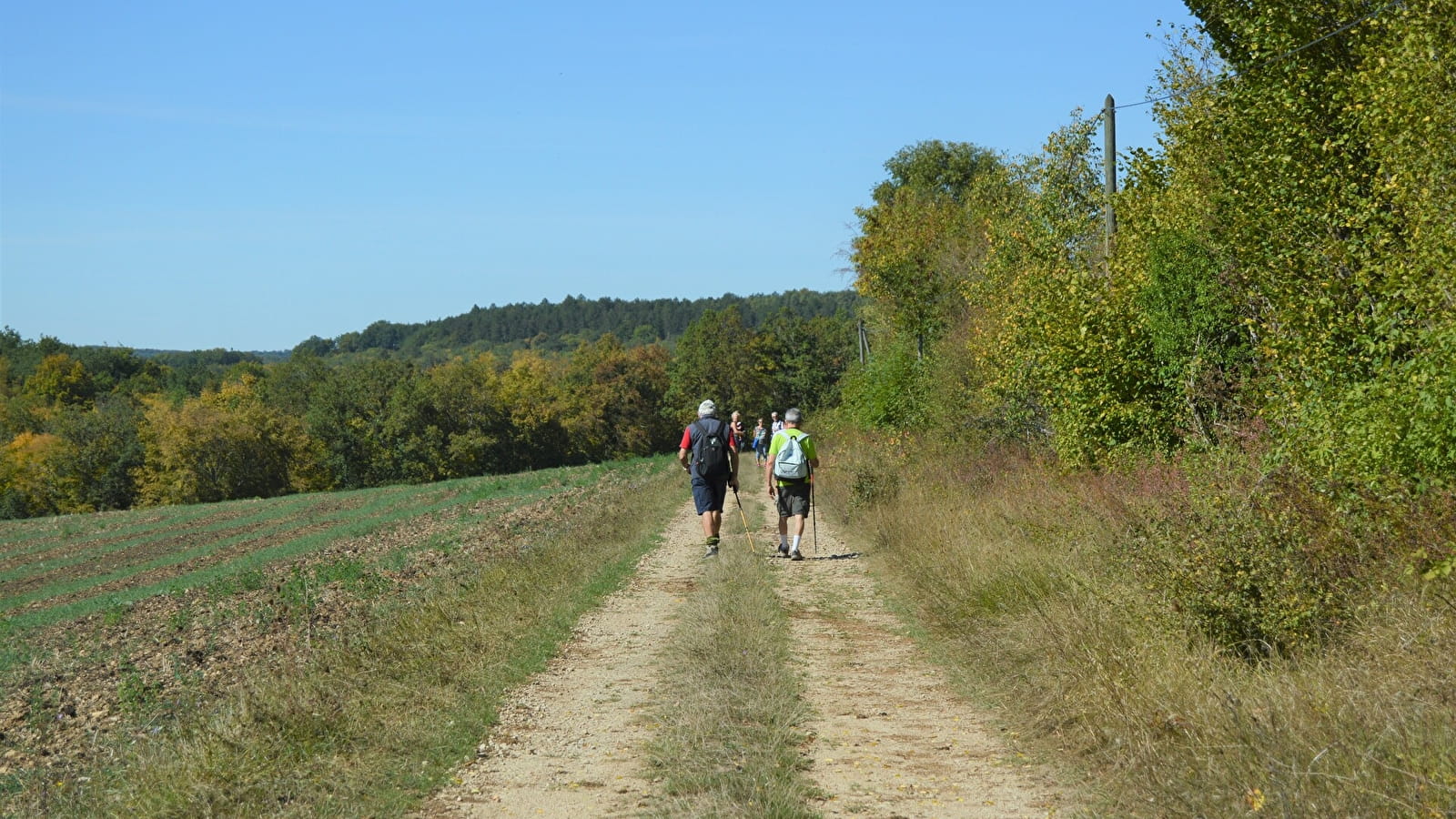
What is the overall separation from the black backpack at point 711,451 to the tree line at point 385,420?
7531cm

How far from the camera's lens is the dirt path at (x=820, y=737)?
5809 millimetres

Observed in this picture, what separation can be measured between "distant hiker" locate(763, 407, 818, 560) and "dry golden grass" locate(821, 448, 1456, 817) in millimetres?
4600

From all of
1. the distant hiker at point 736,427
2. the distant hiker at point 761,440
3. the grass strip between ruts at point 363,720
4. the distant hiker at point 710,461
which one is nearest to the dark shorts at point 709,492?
the distant hiker at point 710,461

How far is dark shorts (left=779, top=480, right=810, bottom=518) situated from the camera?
15.3m

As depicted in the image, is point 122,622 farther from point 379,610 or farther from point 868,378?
point 868,378

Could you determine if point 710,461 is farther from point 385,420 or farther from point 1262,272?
point 385,420

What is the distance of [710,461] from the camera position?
1457 centimetres

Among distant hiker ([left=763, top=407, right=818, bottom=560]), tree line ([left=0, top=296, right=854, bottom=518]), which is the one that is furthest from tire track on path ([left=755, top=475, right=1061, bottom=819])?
tree line ([left=0, top=296, right=854, bottom=518])

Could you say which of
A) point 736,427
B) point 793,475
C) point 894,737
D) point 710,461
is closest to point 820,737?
point 894,737

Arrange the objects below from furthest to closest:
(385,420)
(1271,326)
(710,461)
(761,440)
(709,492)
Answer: (385,420) < (761,440) < (709,492) < (710,461) < (1271,326)

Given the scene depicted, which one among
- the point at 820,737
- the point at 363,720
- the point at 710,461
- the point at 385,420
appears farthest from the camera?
the point at 385,420

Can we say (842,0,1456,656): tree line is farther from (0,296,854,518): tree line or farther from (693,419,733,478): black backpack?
(0,296,854,518): tree line

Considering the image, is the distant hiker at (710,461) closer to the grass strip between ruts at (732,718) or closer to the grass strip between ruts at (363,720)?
the grass strip between ruts at (363,720)

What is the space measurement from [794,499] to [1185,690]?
9444mm
